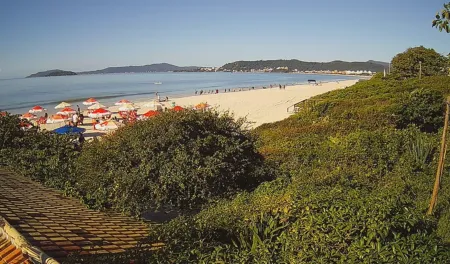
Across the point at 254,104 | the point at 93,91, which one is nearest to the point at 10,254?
the point at 254,104

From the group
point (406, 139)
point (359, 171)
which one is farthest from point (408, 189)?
point (406, 139)

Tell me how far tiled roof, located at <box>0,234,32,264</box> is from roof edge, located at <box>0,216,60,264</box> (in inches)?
1.2

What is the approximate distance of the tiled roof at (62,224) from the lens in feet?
12.4

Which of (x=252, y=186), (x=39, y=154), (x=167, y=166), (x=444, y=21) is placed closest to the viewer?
(x=444, y=21)

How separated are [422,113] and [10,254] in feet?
48.1

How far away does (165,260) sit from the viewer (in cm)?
313

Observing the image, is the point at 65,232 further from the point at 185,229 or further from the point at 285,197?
the point at 285,197

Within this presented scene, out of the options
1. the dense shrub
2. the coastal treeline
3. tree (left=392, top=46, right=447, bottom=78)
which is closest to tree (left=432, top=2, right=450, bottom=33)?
A: the coastal treeline

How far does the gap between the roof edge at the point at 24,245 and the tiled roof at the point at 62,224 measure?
0.33 ft

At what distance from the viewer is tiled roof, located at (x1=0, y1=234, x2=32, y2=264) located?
10.8 feet

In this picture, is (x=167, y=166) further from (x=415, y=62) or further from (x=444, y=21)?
(x=415, y=62)

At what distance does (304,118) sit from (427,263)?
591 inches

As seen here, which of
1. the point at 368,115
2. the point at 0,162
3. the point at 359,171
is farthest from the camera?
the point at 368,115

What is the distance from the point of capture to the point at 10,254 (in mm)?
3377
